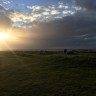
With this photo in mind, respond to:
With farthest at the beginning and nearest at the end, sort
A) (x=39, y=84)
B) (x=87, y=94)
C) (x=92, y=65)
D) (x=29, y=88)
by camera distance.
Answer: (x=92, y=65), (x=39, y=84), (x=29, y=88), (x=87, y=94)

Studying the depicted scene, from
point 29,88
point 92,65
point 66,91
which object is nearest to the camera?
point 66,91

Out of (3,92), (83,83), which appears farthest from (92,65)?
(3,92)

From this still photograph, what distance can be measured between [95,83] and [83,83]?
112cm

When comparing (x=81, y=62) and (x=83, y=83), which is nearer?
(x=83, y=83)

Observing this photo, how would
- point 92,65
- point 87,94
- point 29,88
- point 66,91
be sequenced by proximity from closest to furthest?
1. point 87,94
2. point 66,91
3. point 29,88
4. point 92,65

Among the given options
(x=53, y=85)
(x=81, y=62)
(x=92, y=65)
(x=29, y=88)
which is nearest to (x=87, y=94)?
(x=53, y=85)

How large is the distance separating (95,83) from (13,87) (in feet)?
25.3

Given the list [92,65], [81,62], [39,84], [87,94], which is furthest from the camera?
[81,62]

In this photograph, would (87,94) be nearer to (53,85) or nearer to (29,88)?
(53,85)

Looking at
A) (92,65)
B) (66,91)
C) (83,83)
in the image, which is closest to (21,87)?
(66,91)

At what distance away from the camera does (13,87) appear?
737 inches

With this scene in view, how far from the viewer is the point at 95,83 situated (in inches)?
733

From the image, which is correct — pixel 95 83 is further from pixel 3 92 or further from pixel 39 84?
pixel 3 92

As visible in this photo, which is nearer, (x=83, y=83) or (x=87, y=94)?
(x=87, y=94)
